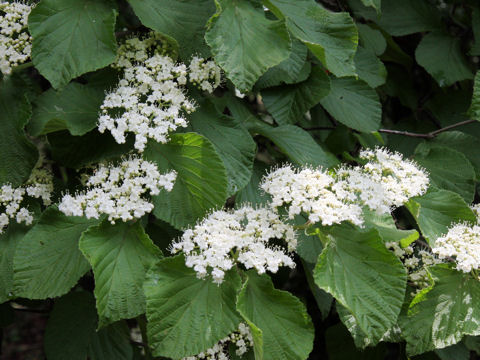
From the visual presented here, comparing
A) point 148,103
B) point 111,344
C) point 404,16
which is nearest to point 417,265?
point 148,103

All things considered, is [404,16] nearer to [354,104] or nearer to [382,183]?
[354,104]

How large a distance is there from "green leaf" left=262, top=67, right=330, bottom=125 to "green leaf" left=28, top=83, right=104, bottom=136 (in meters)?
0.62

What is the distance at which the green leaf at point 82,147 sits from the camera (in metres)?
1.75

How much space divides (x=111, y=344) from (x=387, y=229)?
3.59 ft

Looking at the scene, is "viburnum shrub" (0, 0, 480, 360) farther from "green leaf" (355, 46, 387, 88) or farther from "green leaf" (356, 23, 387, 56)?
"green leaf" (356, 23, 387, 56)

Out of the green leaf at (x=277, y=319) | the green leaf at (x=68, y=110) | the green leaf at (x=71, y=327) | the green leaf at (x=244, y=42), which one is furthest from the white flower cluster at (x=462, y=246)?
the green leaf at (x=71, y=327)

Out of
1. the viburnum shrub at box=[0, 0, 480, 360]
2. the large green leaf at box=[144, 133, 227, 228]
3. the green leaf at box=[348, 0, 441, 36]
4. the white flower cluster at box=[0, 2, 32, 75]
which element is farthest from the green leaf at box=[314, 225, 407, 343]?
the green leaf at box=[348, 0, 441, 36]

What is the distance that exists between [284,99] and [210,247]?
756mm

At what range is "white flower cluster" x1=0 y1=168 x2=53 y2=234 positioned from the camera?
1716mm

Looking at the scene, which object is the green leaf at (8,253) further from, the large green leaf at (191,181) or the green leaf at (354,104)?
the green leaf at (354,104)

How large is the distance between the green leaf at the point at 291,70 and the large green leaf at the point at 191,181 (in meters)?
0.49

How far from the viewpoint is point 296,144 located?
1.88 metres

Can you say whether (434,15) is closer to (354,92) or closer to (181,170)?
(354,92)

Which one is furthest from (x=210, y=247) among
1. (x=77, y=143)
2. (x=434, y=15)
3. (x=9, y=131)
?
(x=434, y=15)
